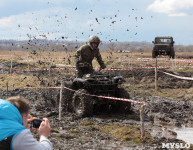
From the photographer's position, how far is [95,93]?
9656 mm

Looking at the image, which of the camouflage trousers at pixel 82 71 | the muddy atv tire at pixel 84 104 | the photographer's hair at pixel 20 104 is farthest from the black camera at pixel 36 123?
the camouflage trousers at pixel 82 71

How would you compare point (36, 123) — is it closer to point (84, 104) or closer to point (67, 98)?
point (84, 104)

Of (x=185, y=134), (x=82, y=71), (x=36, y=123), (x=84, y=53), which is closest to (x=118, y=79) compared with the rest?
(x=82, y=71)

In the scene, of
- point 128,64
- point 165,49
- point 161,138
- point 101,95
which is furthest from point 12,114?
point 165,49

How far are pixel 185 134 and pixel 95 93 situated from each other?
296 cm

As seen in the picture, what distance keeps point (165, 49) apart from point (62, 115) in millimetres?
22848

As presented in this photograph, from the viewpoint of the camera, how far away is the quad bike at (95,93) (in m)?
9.47

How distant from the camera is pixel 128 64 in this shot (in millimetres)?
26750

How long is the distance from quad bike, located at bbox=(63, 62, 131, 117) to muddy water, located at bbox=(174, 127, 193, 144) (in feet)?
6.74

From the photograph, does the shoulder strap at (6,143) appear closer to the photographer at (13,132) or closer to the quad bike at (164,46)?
the photographer at (13,132)

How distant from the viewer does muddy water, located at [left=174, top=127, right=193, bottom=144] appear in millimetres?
7248

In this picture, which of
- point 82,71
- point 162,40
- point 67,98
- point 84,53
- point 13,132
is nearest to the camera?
point 13,132

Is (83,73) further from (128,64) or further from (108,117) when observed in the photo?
(128,64)

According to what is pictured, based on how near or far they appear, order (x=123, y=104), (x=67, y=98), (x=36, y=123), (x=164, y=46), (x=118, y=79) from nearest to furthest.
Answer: (x=36, y=123)
(x=118, y=79)
(x=123, y=104)
(x=67, y=98)
(x=164, y=46)
